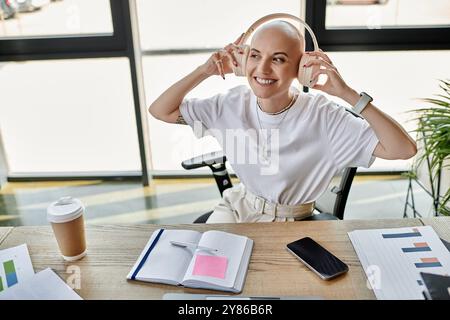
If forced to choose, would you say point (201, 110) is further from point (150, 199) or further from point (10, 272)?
point (150, 199)

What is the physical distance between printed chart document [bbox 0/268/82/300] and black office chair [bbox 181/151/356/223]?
22.8 inches

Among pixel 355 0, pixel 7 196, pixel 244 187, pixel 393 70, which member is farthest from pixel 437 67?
pixel 7 196

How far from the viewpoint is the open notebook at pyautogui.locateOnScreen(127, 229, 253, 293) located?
1008 mm

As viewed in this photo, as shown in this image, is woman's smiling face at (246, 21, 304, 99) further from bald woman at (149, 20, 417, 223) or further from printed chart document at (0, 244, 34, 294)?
printed chart document at (0, 244, 34, 294)

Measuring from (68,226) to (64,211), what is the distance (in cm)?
4

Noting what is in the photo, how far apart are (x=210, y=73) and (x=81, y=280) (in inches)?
31.5

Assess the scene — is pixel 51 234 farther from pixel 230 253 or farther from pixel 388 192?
pixel 388 192

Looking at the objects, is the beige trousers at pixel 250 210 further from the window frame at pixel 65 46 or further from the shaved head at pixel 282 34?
the window frame at pixel 65 46

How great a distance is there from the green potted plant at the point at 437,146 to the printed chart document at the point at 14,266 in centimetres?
→ 158

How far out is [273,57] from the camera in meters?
1.35

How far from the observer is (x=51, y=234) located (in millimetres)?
1236

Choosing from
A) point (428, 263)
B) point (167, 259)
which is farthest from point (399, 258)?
point (167, 259)

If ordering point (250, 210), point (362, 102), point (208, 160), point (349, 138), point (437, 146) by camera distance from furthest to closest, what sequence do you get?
point (437, 146) → point (208, 160) → point (250, 210) → point (349, 138) → point (362, 102)

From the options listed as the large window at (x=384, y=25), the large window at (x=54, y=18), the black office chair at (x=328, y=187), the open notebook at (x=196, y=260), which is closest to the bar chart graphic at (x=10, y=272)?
the open notebook at (x=196, y=260)
